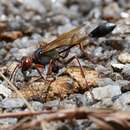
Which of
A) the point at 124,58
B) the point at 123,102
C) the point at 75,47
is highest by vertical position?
the point at 75,47

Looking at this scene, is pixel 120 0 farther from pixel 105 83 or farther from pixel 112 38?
pixel 105 83

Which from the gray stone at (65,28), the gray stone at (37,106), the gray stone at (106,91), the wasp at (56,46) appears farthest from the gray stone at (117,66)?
the gray stone at (65,28)

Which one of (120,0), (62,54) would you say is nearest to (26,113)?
(62,54)

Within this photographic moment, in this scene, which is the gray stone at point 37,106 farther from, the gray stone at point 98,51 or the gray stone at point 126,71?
the gray stone at point 98,51

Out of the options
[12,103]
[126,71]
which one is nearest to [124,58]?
[126,71]

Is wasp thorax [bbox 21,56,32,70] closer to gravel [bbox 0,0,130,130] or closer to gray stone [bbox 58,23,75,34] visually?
gravel [bbox 0,0,130,130]

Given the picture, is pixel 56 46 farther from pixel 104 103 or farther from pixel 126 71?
pixel 104 103

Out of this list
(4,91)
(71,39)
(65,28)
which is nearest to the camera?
(4,91)
